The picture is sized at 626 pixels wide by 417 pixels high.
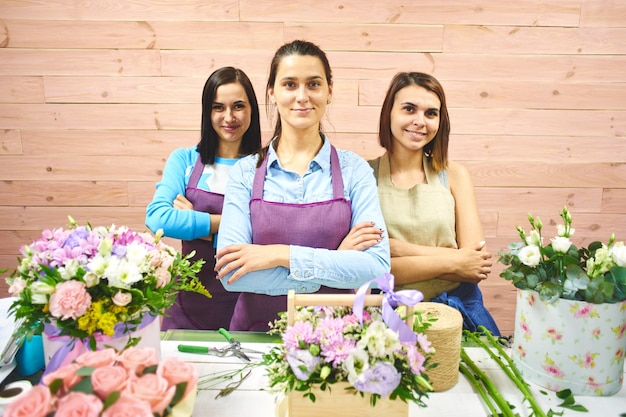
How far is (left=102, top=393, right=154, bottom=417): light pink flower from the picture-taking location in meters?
0.57

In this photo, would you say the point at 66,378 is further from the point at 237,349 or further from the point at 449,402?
the point at 449,402

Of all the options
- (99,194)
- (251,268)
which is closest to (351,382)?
(251,268)

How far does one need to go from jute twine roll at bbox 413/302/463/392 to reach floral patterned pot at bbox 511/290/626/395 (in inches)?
5.9

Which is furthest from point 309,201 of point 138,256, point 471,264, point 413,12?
point 413,12

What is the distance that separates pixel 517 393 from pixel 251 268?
2.30 feet

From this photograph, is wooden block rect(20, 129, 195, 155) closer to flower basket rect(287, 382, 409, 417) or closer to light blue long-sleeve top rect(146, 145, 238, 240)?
light blue long-sleeve top rect(146, 145, 238, 240)

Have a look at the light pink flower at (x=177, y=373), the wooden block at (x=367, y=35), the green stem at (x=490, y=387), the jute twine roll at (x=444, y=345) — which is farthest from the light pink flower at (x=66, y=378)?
the wooden block at (x=367, y=35)

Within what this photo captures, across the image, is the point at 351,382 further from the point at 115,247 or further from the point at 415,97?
the point at 415,97

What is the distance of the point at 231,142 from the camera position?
1.85 metres

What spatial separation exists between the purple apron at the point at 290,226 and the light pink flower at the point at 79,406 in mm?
860

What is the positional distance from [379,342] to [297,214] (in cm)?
71

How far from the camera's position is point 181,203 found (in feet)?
5.62

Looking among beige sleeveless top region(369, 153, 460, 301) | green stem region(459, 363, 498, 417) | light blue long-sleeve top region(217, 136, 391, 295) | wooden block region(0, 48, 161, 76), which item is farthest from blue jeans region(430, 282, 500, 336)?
wooden block region(0, 48, 161, 76)

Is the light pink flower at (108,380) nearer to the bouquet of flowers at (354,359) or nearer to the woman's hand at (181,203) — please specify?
the bouquet of flowers at (354,359)
